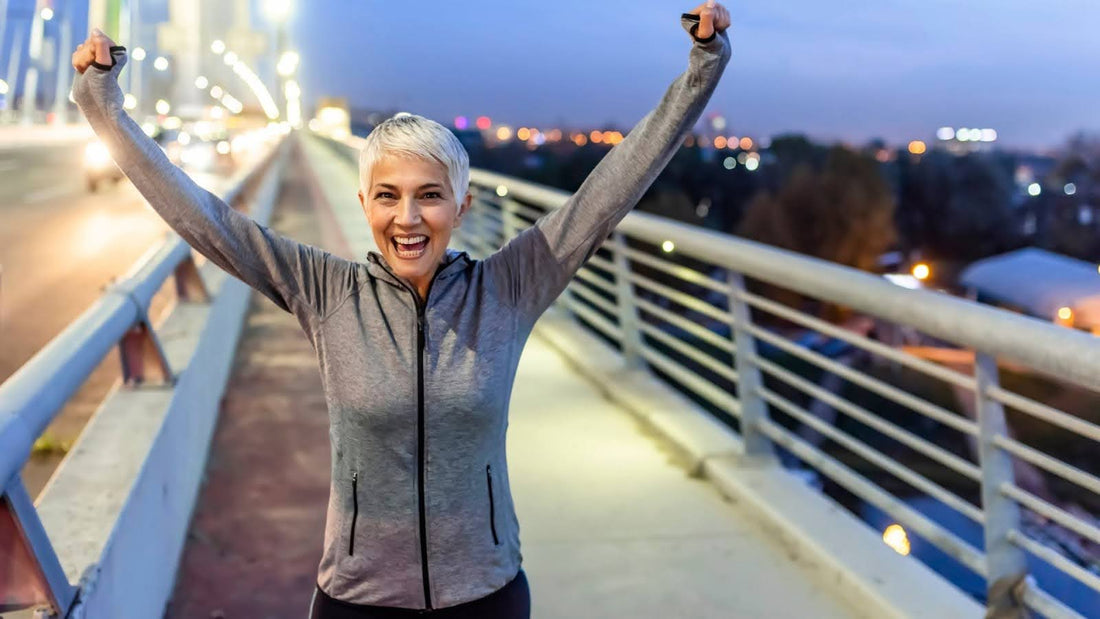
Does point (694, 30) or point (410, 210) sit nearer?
point (410, 210)

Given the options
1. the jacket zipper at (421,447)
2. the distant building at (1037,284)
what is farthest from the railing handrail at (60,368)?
the distant building at (1037,284)

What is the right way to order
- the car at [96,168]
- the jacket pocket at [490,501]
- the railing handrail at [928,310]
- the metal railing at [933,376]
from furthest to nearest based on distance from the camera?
1. the car at [96,168]
2. the metal railing at [933,376]
3. the railing handrail at [928,310]
4. the jacket pocket at [490,501]

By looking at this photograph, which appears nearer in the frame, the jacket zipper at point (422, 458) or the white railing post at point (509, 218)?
the jacket zipper at point (422, 458)

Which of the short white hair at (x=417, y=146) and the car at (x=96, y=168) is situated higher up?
the short white hair at (x=417, y=146)

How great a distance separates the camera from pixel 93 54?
7.11 ft

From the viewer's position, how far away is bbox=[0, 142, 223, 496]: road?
8.12 metres

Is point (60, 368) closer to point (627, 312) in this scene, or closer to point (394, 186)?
point (394, 186)

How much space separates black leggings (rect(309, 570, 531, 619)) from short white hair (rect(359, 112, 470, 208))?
0.74m

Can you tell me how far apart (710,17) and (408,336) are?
83cm

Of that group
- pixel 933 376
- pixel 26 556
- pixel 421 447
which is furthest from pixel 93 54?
pixel 933 376

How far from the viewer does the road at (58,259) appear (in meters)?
8.12

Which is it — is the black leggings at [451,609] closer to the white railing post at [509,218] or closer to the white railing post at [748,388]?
the white railing post at [748,388]

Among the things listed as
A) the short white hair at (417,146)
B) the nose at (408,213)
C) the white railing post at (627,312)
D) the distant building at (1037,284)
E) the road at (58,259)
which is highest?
the short white hair at (417,146)

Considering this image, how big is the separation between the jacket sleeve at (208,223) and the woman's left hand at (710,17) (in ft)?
2.66
